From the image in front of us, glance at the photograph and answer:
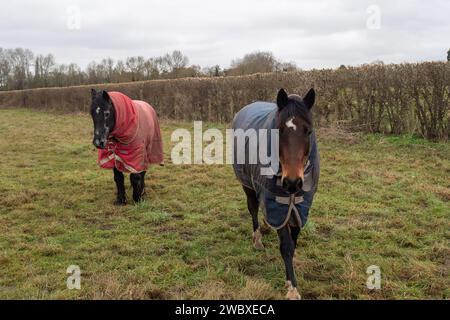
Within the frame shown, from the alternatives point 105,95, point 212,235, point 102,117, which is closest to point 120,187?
point 102,117

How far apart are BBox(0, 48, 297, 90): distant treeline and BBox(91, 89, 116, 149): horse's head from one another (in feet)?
91.9

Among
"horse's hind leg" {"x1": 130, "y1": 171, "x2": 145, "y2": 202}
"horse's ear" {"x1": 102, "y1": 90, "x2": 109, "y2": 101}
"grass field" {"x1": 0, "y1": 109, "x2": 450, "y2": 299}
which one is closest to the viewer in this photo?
"grass field" {"x1": 0, "y1": 109, "x2": 450, "y2": 299}

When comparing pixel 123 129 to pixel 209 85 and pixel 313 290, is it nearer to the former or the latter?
pixel 313 290

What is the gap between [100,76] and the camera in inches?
2055

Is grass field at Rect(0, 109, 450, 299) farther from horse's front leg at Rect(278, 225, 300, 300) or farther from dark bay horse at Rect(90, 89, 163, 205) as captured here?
dark bay horse at Rect(90, 89, 163, 205)

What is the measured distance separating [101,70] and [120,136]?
51.5 meters

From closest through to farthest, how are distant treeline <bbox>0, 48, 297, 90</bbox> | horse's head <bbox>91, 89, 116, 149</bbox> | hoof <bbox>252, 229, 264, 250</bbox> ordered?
hoof <bbox>252, 229, 264, 250</bbox> < horse's head <bbox>91, 89, 116, 149</bbox> < distant treeline <bbox>0, 48, 297, 90</bbox>

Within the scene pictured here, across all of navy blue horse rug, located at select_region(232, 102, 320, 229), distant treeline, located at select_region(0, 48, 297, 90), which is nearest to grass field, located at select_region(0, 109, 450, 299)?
navy blue horse rug, located at select_region(232, 102, 320, 229)

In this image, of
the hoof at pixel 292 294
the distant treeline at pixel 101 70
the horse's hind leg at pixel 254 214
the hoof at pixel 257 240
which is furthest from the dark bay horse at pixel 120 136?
the distant treeline at pixel 101 70

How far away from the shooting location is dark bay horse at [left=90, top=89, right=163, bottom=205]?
21.3 ft

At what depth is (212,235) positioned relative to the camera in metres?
5.64

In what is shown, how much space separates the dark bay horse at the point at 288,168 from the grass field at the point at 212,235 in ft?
1.85

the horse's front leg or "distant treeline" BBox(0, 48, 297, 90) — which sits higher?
"distant treeline" BBox(0, 48, 297, 90)
